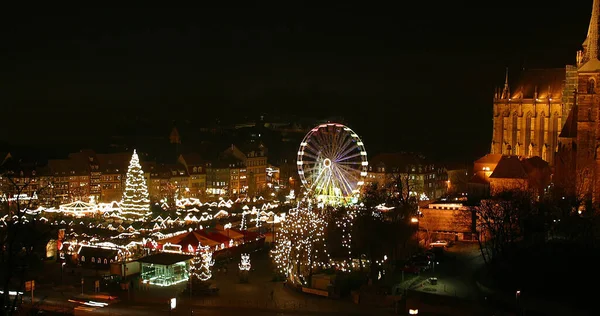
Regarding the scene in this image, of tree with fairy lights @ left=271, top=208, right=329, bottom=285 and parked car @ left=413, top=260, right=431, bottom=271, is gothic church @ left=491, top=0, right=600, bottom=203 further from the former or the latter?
tree with fairy lights @ left=271, top=208, right=329, bottom=285

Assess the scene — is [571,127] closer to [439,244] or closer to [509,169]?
[509,169]

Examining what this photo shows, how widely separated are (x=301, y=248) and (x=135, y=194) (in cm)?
2581

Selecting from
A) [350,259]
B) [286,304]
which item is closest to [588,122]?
[350,259]

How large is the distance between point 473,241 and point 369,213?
6947 millimetres

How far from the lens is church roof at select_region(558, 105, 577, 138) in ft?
185

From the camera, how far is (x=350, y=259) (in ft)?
143

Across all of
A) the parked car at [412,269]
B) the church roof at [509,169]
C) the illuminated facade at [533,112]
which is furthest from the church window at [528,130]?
the parked car at [412,269]

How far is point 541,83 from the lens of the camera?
2571 inches

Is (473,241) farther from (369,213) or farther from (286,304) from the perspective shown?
(286,304)

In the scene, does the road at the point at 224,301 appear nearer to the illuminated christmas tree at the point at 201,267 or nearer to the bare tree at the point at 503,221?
the illuminated christmas tree at the point at 201,267

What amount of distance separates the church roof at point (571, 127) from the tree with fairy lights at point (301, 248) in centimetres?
2210

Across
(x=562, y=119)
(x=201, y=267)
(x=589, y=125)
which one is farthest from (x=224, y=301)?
(x=562, y=119)

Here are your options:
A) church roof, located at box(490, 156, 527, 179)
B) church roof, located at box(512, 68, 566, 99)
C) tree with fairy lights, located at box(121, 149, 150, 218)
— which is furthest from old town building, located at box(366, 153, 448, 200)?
tree with fairy lights, located at box(121, 149, 150, 218)

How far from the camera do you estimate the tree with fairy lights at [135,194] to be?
6259 cm
